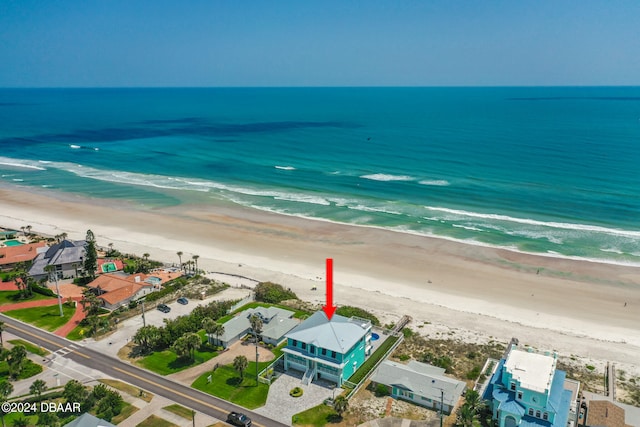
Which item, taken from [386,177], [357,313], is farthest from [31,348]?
[386,177]

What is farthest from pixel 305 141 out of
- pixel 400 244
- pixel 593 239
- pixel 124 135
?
pixel 593 239

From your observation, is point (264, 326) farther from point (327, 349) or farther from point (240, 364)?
point (327, 349)

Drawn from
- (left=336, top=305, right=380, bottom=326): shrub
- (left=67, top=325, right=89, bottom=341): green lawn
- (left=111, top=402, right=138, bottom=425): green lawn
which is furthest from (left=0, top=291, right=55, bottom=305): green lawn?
(left=336, top=305, right=380, bottom=326): shrub

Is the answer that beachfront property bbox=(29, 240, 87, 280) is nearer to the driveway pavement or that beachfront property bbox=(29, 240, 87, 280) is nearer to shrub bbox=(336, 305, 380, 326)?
shrub bbox=(336, 305, 380, 326)

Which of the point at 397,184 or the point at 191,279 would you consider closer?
the point at 191,279

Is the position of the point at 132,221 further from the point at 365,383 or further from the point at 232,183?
the point at 365,383

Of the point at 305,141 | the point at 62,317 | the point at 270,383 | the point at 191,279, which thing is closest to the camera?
the point at 270,383

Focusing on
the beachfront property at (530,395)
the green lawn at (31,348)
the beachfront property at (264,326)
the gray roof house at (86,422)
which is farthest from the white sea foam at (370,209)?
the gray roof house at (86,422)
